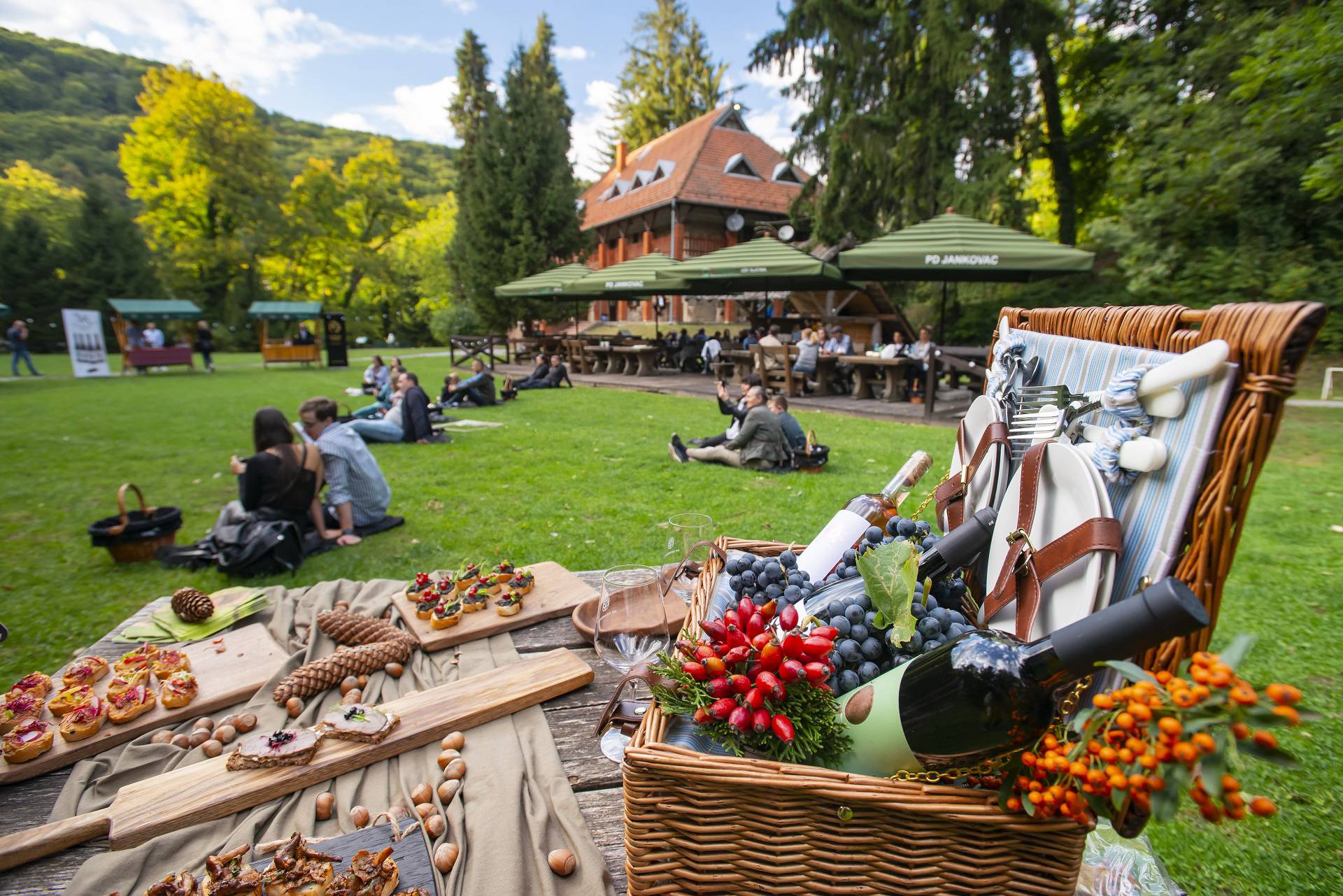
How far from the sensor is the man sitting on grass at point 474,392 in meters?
12.0

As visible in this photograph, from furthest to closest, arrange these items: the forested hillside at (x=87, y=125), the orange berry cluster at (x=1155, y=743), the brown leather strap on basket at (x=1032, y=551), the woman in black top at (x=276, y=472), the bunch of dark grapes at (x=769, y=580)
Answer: the forested hillside at (x=87, y=125) < the woman in black top at (x=276, y=472) < the bunch of dark grapes at (x=769, y=580) < the brown leather strap on basket at (x=1032, y=551) < the orange berry cluster at (x=1155, y=743)

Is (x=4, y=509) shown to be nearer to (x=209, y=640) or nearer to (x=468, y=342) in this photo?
(x=209, y=640)

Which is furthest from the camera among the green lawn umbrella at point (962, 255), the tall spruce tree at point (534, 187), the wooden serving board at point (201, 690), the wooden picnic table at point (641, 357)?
the tall spruce tree at point (534, 187)

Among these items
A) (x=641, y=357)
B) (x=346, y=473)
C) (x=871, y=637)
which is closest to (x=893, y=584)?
(x=871, y=637)

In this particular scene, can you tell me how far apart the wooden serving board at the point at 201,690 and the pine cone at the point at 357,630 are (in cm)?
17

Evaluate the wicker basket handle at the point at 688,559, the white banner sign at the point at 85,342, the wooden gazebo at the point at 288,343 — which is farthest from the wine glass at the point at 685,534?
the wooden gazebo at the point at 288,343

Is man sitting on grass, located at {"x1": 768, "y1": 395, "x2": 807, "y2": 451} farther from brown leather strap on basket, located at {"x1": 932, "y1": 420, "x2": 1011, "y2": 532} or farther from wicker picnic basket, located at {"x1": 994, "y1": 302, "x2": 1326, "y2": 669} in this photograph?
wicker picnic basket, located at {"x1": 994, "y1": 302, "x2": 1326, "y2": 669}

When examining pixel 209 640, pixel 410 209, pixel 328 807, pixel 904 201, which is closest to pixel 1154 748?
pixel 328 807

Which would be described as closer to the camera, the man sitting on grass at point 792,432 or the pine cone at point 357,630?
the pine cone at point 357,630

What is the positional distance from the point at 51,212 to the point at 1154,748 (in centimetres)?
5605

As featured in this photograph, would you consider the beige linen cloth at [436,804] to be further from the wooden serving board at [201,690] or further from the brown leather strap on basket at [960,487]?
the brown leather strap on basket at [960,487]

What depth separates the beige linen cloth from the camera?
51.5 inches

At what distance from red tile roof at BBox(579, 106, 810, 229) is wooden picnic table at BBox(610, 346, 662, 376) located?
12295 mm

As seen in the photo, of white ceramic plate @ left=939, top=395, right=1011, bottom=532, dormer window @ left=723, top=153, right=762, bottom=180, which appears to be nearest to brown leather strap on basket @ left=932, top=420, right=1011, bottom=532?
white ceramic plate @ left=939, top=395, right=1011, bottom=532
